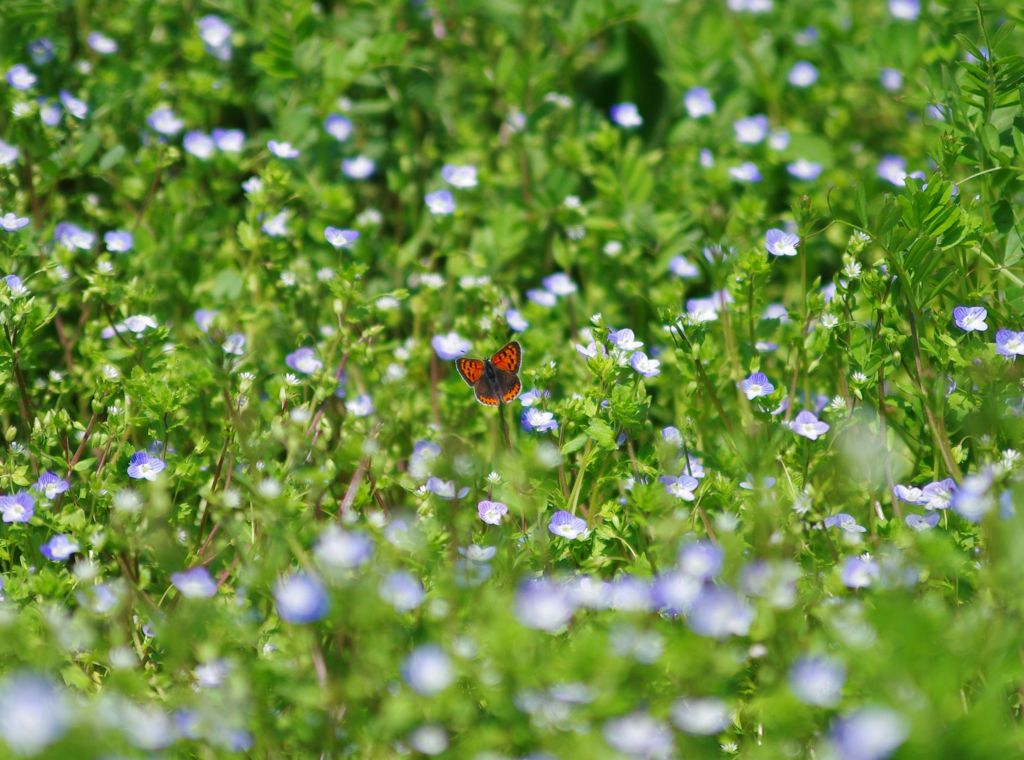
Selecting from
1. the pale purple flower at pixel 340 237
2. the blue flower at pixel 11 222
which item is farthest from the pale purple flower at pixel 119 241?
the pale purple flower at pixel 340 237

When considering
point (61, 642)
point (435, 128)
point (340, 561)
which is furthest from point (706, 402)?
point (435, 128)

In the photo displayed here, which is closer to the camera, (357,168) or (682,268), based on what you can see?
(682,268)

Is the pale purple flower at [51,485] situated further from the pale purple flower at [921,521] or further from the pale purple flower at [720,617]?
the pale purple flower at [921,521]

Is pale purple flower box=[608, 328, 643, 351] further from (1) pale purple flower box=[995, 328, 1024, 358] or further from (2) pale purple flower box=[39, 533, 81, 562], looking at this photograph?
(2) pale purple flower box=[39, 533, 81, 562]

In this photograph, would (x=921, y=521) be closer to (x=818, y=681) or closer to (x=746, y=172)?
(x=818, y=681)

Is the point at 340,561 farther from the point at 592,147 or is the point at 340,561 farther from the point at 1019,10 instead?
the point at 592,147

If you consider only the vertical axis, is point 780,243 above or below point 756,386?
above

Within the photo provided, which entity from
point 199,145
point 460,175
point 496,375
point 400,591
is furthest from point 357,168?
point 400,591
